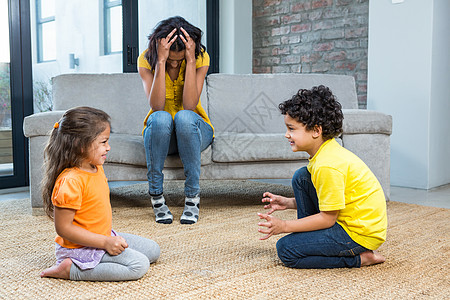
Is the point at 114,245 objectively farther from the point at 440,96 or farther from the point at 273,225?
the point at 440,96

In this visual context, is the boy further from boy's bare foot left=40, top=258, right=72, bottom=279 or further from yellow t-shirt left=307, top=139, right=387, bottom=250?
boy's bare foot left=40, top=258, right=72, bottom=279

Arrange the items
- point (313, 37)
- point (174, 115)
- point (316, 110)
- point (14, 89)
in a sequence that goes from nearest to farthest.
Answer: point (316, 110) → point (174, 115) → point (14, 89) → point (313, 37)

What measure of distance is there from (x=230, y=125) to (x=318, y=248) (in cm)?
157

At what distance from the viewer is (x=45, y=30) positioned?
3312mm

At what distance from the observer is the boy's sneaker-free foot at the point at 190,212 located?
2.06 m

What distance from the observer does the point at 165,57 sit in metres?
2.09

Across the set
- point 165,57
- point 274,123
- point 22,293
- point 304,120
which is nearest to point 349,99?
point 274,123

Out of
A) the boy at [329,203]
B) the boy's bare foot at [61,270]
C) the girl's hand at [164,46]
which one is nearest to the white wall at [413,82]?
the girl's hand at [164,46]

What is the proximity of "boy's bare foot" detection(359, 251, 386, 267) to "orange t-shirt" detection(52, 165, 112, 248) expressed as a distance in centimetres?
77

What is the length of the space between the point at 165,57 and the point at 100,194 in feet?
2.98

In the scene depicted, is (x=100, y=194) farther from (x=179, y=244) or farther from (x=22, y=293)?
(x=179, y=244)

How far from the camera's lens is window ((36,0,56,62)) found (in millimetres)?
3285

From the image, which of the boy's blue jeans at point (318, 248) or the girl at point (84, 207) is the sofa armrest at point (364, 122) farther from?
the girl at point (84, 207)

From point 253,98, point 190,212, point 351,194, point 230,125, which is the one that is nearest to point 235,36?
point 253,98
